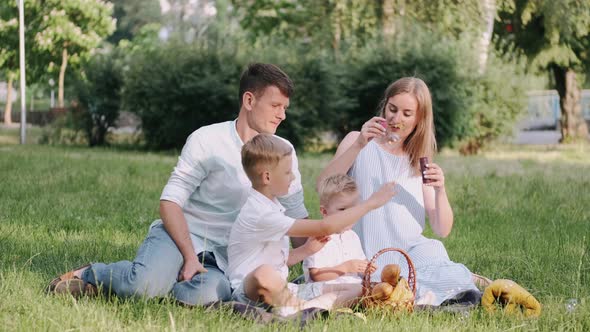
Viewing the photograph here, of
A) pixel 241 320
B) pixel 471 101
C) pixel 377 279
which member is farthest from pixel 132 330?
pixel 471 101

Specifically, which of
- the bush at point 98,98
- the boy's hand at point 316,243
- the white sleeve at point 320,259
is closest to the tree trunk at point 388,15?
the bush at point 98,98

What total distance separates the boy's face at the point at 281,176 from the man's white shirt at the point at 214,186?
52 cm

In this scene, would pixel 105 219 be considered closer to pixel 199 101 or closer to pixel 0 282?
pixel 0 282

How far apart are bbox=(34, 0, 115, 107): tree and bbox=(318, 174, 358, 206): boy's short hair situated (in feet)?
113

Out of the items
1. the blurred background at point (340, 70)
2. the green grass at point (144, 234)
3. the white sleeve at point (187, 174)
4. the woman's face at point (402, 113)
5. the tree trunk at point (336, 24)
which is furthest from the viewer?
the tree trunk at point (336, 24)

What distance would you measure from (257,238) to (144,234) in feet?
9.88

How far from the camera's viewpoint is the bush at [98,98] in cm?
2302

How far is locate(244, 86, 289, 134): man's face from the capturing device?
517cm

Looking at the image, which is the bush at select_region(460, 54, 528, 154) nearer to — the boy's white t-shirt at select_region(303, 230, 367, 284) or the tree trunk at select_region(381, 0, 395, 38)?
the tree trunk at select_region(381, 0, 395, 38)

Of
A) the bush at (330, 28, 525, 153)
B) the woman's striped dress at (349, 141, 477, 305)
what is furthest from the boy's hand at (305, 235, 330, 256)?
the bush at (330, 28, 525, 153)

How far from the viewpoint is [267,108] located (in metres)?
5.19

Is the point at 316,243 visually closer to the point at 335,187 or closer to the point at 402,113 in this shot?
the point at 335,187

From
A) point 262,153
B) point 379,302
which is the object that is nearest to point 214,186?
point 262,153

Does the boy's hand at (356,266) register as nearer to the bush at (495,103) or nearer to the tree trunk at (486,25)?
the bush at (495,103)
